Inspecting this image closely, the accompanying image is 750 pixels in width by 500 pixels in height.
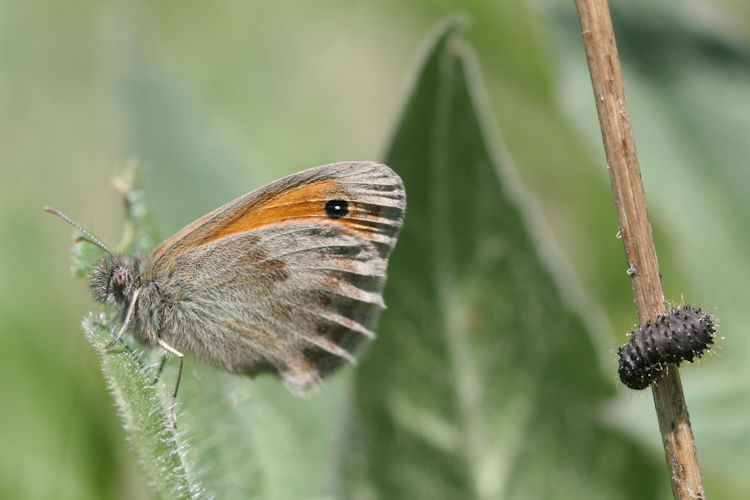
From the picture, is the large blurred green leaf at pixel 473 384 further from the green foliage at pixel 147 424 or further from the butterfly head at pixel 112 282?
the green foliage at pixel 147 424

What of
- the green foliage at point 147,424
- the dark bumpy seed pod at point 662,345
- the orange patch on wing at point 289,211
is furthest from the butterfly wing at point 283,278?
the dark bumpy seed pod at point 662,345

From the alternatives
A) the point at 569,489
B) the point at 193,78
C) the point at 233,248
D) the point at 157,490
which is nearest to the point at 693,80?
the point at 569,489

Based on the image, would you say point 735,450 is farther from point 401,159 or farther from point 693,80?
point 693,80

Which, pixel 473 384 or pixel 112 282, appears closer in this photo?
pixel 112 282

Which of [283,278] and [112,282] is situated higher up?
[283,278]

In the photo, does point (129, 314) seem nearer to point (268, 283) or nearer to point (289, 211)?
point (268, 283)

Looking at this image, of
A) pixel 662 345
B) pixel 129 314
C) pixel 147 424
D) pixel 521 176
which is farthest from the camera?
pixel 521 176

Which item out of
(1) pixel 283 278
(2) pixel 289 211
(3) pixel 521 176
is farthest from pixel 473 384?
(3) pixel 521 176

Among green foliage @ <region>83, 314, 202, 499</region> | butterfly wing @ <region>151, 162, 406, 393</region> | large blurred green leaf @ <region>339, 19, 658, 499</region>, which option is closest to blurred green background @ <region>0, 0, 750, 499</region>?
large blurred green leaf @ <region>339, 19, 658, 499</region>
